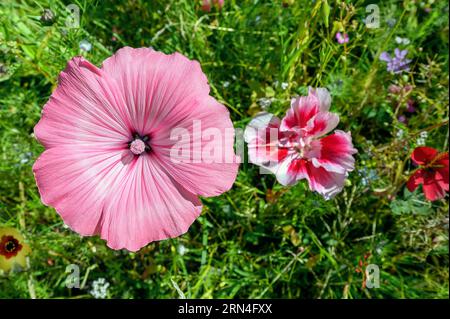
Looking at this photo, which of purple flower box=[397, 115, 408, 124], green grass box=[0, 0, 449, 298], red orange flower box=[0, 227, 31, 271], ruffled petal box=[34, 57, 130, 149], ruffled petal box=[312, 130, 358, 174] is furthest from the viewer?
purple flower box=[397, 115, 408, 124]

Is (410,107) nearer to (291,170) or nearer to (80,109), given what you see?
(291,170)

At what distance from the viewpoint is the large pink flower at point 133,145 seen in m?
0.90

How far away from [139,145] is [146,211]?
155mm

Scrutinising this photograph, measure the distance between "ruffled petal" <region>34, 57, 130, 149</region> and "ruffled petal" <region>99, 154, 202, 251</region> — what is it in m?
0.14

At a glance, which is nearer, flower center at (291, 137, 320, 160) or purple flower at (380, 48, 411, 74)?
flower center at (291, 137, 320, 160)

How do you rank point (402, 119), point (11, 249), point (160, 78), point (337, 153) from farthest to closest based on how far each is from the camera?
point (402, 119) < point (11, 249) < point (337, 153) < point (160, 78)

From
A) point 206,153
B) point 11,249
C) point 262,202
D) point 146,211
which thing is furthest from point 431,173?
point 11,249

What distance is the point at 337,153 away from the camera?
1076 millimetres

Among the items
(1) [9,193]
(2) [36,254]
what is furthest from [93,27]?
(2) [36,254]

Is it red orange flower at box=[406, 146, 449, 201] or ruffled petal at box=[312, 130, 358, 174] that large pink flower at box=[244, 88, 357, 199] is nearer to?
ruffled petal at box=[312, 130, 358, 174]

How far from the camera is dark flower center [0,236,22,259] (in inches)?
49.3

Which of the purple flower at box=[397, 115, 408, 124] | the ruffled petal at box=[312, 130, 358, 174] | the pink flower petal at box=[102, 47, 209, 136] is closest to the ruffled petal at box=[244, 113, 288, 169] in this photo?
the ruffled petal at box=[312, 130, 358, 174]

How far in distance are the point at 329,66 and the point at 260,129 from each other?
2.09 ft

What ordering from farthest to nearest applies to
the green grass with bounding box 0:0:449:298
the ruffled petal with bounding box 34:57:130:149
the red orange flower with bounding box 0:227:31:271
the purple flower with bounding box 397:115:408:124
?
1. the purple flower with bounding box 397:115:408:124
2. the green grass with bounding box 0:0:449:298
3. the red orange flower with bounding box 0:227:31:271
4. the ruffled petal with bounding box 34:57:130:149
